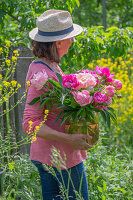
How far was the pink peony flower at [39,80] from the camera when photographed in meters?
1.79

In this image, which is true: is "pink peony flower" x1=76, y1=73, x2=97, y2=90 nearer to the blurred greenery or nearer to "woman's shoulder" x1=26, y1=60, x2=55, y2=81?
"woman's shoulder" x1=26, y1=60, x2=55, y2=81

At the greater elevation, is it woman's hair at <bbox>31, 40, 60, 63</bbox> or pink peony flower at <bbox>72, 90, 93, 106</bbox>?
woman's hair at <bbox>31, 40, 60, 63</bbox>

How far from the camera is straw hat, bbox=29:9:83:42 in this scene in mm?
1987

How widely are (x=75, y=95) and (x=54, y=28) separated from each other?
0.47m

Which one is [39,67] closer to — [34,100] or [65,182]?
[34,100]

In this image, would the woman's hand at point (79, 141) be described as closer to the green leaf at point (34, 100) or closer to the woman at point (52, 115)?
the woman at point (52, 115)

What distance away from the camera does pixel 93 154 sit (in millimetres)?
3207

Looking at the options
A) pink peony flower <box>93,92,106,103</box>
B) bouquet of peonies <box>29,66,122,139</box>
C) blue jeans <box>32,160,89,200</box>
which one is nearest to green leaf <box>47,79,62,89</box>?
bouquet of peonies <box>29,66,122,139</box>

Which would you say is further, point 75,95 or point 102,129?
point 102,129

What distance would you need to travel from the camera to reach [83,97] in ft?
5.83

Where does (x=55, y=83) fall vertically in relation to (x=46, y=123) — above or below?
above

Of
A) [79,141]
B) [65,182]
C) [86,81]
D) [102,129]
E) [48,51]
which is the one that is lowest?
[102,129]

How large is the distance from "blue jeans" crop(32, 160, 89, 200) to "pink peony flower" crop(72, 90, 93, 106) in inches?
17.3

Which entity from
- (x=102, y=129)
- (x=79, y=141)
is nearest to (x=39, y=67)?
(x=79, y=141)
